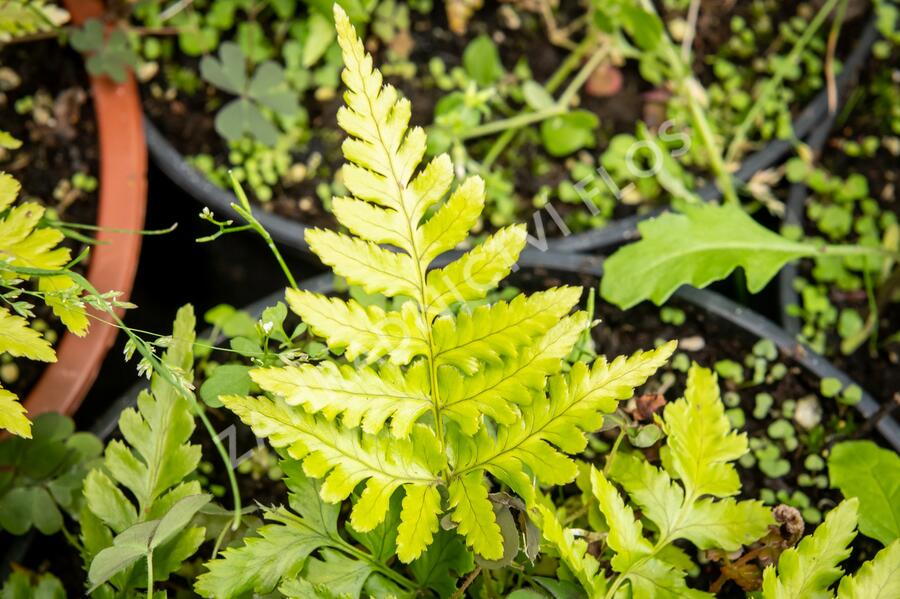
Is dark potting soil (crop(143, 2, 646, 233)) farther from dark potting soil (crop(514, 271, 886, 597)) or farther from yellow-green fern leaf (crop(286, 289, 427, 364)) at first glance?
yellow-green fern leaf (crop(286, 289, 427, 364))

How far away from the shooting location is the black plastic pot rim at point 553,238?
1375 mm

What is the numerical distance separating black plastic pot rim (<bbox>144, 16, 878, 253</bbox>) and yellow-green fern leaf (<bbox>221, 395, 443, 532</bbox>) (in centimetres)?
61

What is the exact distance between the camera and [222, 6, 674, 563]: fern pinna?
735 millimetres

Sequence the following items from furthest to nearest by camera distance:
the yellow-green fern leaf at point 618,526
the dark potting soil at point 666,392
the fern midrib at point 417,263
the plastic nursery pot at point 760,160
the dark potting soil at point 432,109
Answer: the dark potting soil at point 432,109, the plastic nursery pot at point 760,160, the dark potting soil at point 666,392, the yellow-green fern leaf at point 618,526, the fern midrib at point 417,263

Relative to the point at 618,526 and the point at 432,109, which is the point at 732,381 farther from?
the point at 432,109

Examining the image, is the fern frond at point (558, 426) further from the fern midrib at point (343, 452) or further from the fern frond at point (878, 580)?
the fern frond at point (878, 580)

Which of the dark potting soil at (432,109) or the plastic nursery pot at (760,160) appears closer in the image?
the plastic nursery pot at (760,160)

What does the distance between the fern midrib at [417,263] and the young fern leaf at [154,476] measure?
0.86 feet

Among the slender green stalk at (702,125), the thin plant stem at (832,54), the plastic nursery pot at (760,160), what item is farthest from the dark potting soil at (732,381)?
the thin plant stem at (832,54)

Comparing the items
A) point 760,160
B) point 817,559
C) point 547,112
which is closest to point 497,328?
point 817,559

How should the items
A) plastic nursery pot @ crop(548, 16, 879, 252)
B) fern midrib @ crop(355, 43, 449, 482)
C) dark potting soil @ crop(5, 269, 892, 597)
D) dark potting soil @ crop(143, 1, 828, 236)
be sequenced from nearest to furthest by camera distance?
1. fern midrib @ crop(355, 43, 449, 482)
2. dark potting soil @ crop(5, 269, 892, 597)
3. plastic nursery pot @ crop(548, 16, 879, 252)
4. dark potting soil @ crop(143, 1, 828, 236)

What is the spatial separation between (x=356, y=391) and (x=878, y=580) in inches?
20.7

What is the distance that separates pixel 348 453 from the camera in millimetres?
796

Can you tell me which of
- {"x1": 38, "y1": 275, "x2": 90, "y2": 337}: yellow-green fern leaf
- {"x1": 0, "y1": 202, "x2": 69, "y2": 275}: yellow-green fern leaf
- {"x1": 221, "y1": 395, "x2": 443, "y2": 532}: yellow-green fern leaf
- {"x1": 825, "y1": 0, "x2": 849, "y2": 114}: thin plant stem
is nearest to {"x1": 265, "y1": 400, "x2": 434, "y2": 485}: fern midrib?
{"x1": 221, "y1": 395, "x2": 443, "y2": 532}: yellow-green fern leaf
